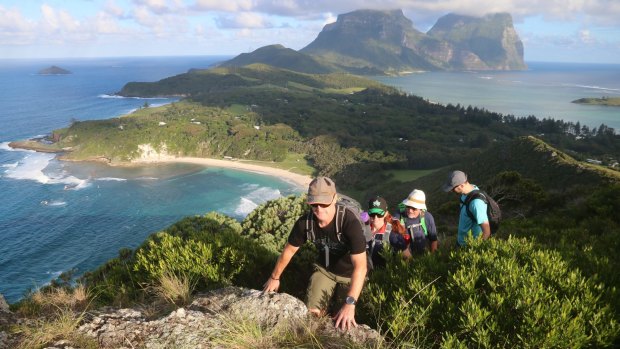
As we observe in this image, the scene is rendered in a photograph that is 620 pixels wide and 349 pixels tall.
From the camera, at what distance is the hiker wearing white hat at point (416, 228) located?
6.49 metres

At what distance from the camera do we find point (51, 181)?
7162 cm

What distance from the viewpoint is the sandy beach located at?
3145 inches

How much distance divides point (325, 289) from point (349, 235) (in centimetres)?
102

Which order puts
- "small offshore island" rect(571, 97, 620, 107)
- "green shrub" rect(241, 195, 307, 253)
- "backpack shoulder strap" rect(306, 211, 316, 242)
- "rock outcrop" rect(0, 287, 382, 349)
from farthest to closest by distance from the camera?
1. "small offshore island" rect(571, 97, 620, 107)
2. "green shrub" rect(241, 195, 307, 253)
3. "backpack shoulder strap" rect(306, 211, 316, 242)
4. "rock outcrop" rect(0, 287, 382, 349)

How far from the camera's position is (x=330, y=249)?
15.9 feet

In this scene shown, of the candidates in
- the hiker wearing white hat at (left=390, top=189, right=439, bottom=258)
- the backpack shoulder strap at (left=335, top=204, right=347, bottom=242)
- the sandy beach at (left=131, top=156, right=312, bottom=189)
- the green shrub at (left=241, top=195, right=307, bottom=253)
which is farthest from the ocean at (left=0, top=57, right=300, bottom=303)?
the backpack shoulder strap at (left=335, top=204, right=347, bottom=242)

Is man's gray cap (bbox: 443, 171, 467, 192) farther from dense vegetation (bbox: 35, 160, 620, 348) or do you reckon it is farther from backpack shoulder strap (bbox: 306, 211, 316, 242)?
backpack shoulder strap (bbox: 306, 211, 316, 242)

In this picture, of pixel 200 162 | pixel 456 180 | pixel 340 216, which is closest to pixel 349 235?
pixel 340 216

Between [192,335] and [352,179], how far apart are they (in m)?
74.3

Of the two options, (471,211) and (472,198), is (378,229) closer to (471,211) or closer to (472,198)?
(471,211)

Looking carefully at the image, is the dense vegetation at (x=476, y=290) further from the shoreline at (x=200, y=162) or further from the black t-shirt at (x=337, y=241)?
the shoreline at (x=200, y=162)

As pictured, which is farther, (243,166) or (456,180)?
(243,166)

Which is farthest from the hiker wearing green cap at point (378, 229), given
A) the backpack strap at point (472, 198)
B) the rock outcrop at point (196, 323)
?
the rock outcrop at point (196, 323)

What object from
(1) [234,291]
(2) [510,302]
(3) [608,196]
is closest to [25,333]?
(1) [234,291]
